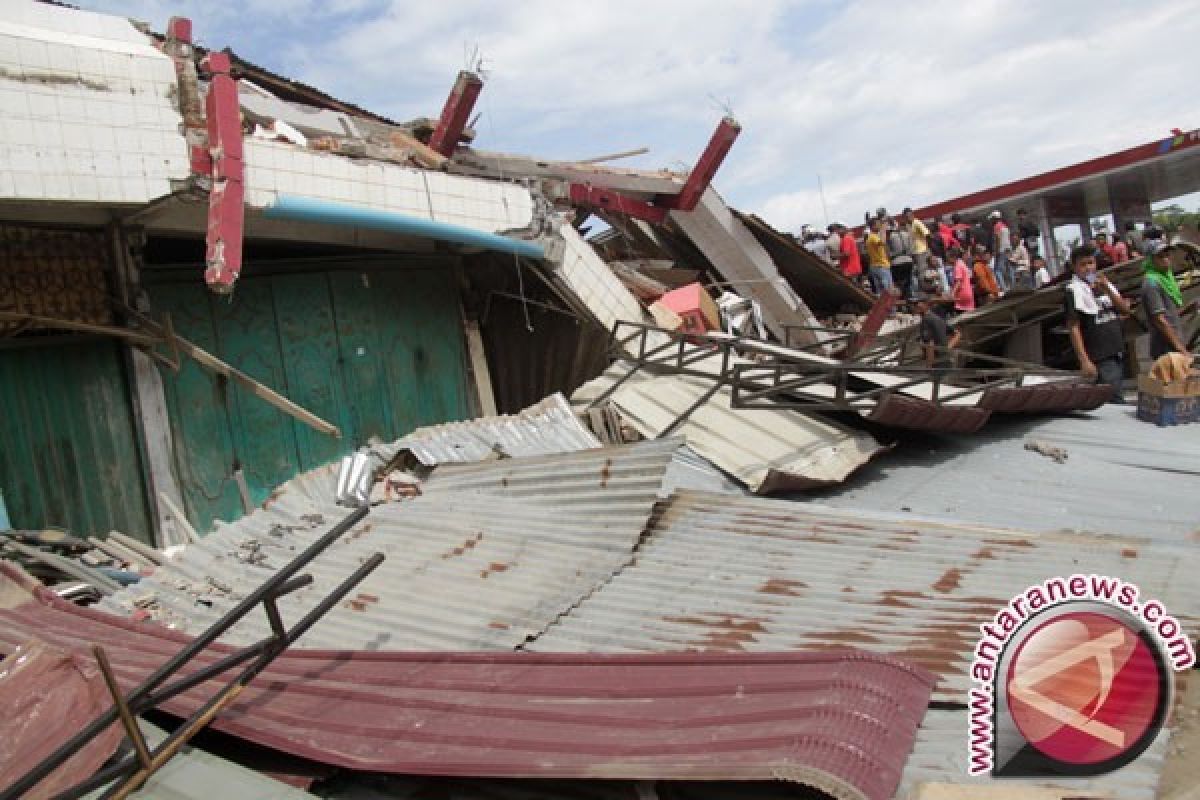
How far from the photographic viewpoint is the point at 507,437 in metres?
6.73

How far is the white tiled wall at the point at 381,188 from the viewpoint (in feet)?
21.6

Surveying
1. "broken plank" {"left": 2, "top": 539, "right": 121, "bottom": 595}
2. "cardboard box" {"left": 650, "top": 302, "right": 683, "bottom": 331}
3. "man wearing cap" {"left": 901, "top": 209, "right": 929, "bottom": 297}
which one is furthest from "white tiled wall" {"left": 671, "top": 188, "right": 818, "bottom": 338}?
"broken plank" {"left": 2, "top": 539, "right": 121, "bottom": 595}

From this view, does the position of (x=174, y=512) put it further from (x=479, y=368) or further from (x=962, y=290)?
(x=962, y=290)

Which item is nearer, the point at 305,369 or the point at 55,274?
the point at 55,274

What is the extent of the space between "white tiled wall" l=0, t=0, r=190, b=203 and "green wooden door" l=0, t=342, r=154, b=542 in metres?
1.51

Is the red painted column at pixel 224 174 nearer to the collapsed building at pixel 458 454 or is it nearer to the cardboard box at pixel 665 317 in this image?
the collapsed building at pixel 458 454

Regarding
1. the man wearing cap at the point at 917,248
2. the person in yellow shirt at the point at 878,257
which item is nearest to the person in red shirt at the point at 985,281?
the man wearing cap at the point at 917,248

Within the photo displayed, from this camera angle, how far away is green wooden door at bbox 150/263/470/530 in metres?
7.35

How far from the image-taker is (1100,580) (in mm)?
3426

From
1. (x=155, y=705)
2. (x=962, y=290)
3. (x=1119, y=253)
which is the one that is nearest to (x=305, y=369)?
(x=155, y=705)

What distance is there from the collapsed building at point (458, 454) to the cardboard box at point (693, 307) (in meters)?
0.06

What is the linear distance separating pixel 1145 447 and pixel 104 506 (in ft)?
27.2

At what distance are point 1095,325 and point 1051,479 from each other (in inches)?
105

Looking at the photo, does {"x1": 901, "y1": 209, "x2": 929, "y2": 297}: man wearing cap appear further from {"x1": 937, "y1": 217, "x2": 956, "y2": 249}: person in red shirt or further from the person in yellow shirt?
{"x1": 937, "y1": 217, "x2": 956, "y2": 249}: person in red shirt
